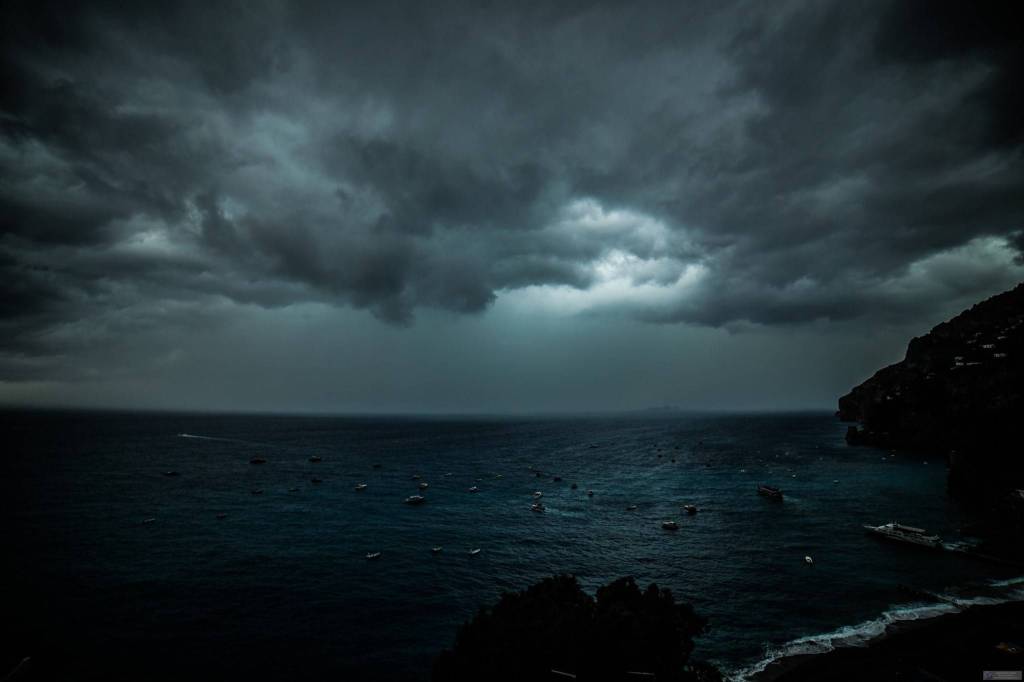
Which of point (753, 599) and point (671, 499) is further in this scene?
point (671, 499)

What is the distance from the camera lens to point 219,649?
3628 centimetres

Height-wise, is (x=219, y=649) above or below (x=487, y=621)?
below

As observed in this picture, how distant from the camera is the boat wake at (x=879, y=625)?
112 ft

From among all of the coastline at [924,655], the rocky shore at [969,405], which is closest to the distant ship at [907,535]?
the rocky shore at [969,405]

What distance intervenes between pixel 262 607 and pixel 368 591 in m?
10.3

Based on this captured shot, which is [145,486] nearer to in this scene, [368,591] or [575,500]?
[368,591]

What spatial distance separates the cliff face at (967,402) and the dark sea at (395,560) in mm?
9216

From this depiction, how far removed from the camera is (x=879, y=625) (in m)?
37.8

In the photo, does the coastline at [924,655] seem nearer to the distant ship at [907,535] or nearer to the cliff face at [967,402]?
the distant ship at [907,535]

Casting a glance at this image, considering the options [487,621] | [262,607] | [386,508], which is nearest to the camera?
[487,621]

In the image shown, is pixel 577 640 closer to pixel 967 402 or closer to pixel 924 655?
pixel 924 655

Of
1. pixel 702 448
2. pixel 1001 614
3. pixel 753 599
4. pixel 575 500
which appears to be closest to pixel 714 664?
pixel 753 599

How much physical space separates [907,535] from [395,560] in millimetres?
69005

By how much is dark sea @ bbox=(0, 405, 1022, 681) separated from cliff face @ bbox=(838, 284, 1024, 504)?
9216mm
